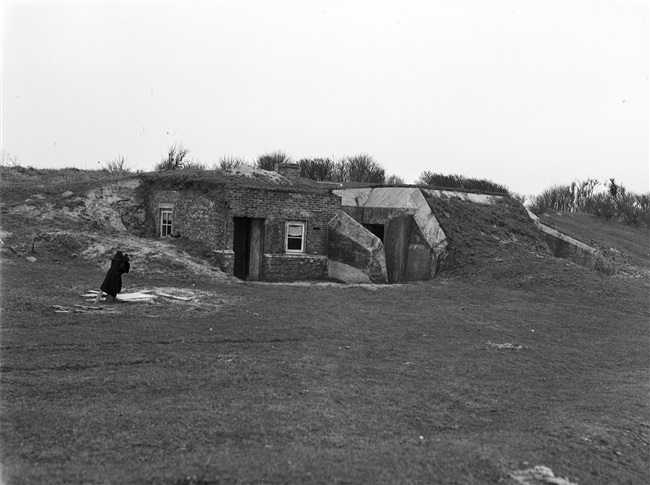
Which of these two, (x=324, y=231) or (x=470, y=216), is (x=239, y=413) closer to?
(x=324, y=231)

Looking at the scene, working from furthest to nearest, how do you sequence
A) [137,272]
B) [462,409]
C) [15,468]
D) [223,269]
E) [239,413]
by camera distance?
1. [223,269]
2. [137,272]
3. [462,409]
4. [239,413]
5. [15,468]

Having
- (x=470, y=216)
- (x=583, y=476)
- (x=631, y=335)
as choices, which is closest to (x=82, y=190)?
(x=470, y=216)

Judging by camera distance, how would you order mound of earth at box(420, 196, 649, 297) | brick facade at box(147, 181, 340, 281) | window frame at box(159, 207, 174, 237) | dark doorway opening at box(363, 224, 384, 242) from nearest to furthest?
mound of earth at box(420, 196, 649, 297)
brick facade at box(147, 181, 340, 281)
window frame at box(159, 207, 174, 237)
dark doorway opening at box(363, 224, 384, 242)

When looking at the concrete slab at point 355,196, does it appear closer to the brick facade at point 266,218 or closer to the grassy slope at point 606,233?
the brick facade at point 266,218

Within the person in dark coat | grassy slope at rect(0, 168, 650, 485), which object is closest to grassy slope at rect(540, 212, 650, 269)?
grassy slope at rect(0, 168, 650, 485)

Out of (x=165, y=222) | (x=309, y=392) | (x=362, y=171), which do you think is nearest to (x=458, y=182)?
(x=362, y=171)

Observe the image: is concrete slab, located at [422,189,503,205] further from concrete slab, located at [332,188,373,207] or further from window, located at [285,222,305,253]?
window, located at [285,222,305,253]

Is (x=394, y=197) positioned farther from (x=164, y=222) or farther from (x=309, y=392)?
(x=309, y=392)

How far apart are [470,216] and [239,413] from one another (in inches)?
701

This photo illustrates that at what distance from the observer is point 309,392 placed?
7.80 m

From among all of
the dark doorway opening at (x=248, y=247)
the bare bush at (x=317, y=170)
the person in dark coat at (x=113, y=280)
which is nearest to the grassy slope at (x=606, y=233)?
the bare bush at (x=317, y=170)

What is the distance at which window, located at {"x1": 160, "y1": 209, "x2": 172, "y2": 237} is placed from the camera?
21434 millimetres

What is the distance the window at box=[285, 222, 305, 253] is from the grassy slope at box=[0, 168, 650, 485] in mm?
5592

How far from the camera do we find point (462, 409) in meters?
7.62
